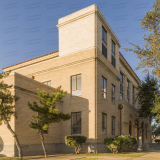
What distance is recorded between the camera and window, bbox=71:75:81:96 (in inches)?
813

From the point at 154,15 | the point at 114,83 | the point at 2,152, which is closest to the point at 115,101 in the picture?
the point at 114,83

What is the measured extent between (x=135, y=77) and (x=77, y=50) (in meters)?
20.2

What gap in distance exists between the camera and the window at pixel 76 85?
20656mm

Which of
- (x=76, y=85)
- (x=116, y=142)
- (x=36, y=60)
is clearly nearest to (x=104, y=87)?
(x=76, y=85)

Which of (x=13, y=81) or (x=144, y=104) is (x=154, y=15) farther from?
(x=144, y=104)

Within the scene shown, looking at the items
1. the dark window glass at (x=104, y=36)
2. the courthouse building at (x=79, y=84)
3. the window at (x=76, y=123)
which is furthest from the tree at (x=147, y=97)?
the window at (x=76, y=123)

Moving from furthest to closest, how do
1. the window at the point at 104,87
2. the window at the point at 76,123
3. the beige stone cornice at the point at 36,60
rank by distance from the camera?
the beige stone cornice at the point at 36,60, the window at the point at 104,87, the window at the point at 76,123

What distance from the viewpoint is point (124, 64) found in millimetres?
30859

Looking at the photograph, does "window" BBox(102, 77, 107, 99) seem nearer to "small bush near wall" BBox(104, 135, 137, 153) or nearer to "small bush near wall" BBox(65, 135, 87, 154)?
"small bush near wall" BBox(104, 135, 137, 153)

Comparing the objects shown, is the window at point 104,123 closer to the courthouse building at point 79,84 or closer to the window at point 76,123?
the courthouse building at point 79,84

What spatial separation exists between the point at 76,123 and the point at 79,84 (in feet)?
13.3

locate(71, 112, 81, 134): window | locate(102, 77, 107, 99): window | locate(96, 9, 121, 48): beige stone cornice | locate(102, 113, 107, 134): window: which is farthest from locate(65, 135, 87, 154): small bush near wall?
locate(96, 9, 121, 48): beige stone cornice

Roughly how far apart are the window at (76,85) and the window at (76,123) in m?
2.17

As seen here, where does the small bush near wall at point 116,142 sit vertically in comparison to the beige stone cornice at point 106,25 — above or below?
below
